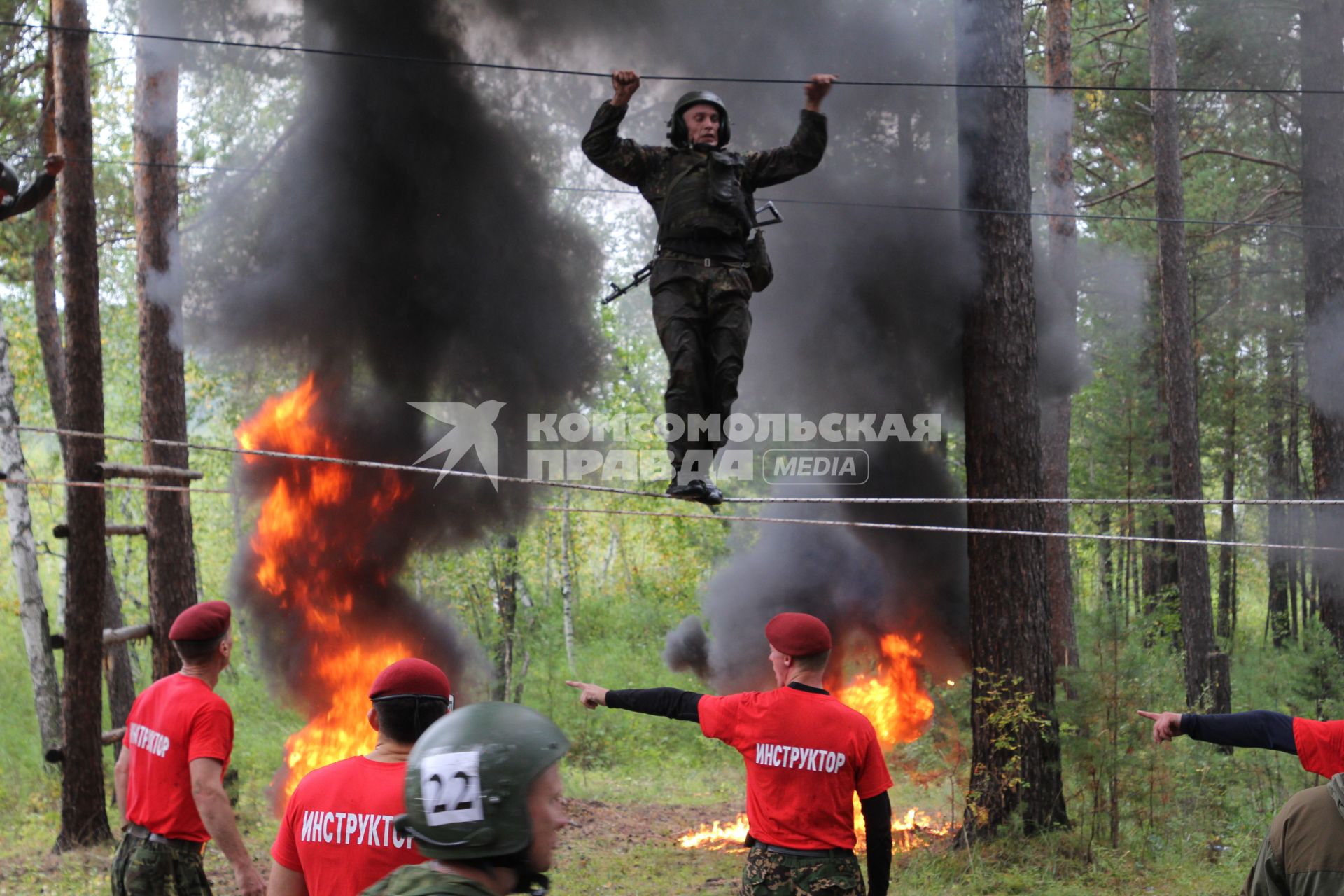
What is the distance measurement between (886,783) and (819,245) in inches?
378

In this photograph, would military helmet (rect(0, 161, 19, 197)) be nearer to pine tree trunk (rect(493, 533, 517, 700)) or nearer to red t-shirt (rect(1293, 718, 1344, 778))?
red t-shirt (rect(1293, 718, 1344, 778))

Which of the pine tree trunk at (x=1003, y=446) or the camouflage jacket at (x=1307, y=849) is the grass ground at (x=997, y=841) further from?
the camouflage jacket at (x=1307, y=849)

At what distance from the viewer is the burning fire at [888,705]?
10.4 metres

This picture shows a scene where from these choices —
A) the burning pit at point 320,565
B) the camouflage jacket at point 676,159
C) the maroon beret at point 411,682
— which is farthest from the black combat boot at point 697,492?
the burning pit at point 320,565

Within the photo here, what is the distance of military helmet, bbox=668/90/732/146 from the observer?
6156mm

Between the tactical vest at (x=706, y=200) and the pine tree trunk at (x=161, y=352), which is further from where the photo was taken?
the pine tree trunk at (x=161, y=352)

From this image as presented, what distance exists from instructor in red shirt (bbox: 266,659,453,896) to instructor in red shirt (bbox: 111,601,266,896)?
119 cm

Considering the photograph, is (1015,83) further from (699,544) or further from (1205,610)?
(699,544)

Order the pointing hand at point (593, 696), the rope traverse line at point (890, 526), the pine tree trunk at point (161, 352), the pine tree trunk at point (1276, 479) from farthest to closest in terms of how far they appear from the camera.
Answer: the pine tree trunk at point (1276, 479) → the pine tree trunk at point (161, 352) → the rope traverse line at point (890, 526) → the pointing hand at point (593, 696)

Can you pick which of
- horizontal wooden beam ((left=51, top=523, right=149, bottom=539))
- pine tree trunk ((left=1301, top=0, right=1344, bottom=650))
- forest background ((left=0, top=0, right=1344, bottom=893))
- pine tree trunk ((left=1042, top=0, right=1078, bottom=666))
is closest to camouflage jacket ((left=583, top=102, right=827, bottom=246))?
forest background ((left=0, top=0, right=1344, bottom=893))

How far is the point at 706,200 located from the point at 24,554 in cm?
815

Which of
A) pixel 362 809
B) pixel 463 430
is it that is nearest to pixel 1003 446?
pixel 463 430

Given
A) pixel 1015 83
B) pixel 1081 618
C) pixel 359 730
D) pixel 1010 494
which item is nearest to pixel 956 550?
pixel 1081 618

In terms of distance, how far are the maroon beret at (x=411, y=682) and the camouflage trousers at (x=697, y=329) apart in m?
3.30
